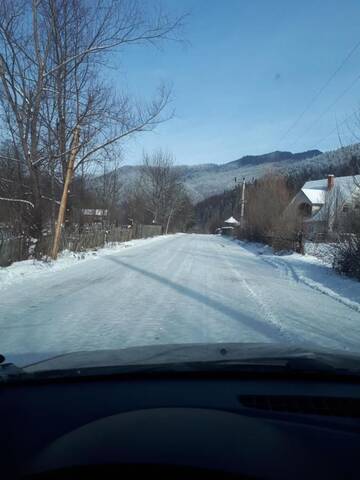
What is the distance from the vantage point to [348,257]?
600 inches

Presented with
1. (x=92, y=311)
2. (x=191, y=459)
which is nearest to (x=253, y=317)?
(x=92, y=311)

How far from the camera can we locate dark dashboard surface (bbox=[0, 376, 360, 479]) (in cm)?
185

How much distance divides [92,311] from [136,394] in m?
6.51

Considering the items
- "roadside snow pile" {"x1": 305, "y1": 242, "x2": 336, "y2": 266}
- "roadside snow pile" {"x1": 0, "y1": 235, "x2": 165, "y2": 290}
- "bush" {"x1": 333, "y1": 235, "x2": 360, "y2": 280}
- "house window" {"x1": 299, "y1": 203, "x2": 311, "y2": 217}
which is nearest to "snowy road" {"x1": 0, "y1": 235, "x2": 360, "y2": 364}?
Answer: "roadside snow pile" {"x1": 0, "y1": 235, "x2": 165, "y2": 290}

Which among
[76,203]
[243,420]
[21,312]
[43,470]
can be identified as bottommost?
[21,312]

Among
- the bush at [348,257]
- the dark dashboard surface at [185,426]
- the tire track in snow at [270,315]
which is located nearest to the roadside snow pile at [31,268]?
the tire track in snow at [270,315]

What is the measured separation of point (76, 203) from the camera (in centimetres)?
3341

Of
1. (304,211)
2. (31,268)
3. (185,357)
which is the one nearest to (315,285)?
(31,268)

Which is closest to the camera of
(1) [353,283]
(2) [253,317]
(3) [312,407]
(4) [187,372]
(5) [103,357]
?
(3) [312,407]

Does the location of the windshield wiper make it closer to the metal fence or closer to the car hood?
the car hood

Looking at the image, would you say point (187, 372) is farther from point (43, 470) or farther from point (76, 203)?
point (76, 203)

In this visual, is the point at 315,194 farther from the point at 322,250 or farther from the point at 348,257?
the point at 348,257

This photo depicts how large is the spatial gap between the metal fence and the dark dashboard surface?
14589 millimetres

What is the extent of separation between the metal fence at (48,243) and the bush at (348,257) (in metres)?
11.1
